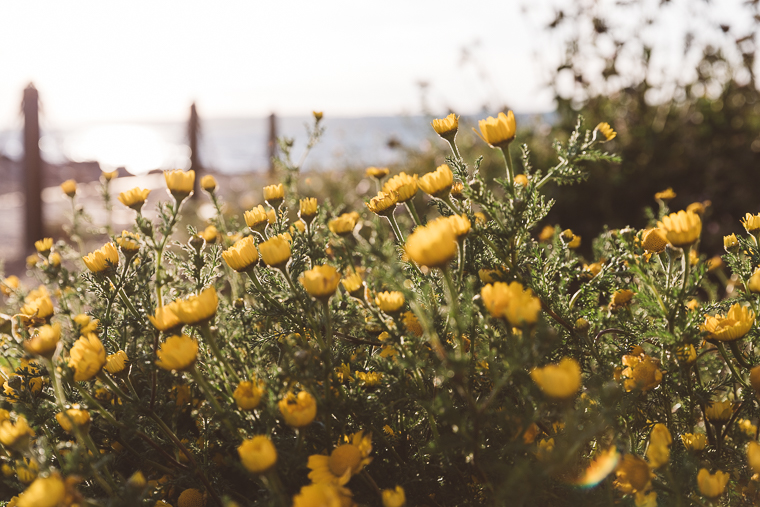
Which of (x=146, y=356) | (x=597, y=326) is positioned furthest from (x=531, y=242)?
(x=146, y=356)

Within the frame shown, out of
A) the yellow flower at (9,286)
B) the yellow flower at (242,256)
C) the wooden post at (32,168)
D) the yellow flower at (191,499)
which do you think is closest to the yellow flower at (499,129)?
the yellow flower at (242,256)

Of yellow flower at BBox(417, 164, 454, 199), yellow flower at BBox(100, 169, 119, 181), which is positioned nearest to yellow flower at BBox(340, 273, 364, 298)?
yellow flower at BBox(417, 164, 454, 199)

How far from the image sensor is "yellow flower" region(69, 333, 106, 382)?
3.24 ft

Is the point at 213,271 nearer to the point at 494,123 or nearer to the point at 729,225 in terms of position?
the point at 494,123

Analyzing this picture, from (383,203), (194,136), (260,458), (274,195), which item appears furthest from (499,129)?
(194,136)

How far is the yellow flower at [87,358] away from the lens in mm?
987

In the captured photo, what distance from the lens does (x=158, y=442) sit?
4.03 ft

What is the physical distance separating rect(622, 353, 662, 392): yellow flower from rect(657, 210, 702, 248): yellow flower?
12.3 inches

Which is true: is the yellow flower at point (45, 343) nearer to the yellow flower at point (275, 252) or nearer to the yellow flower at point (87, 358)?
the yellow flower at point (87, 358)

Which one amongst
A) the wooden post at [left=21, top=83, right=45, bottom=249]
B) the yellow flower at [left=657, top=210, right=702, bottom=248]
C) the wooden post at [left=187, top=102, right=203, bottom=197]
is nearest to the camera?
the yellow flower at [left=657, top=210, right=702, bottom=248]

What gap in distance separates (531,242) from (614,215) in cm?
319

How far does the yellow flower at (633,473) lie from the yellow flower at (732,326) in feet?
1.13

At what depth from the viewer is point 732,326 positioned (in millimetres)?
1070

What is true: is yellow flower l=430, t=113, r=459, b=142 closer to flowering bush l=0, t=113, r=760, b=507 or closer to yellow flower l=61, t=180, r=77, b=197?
flowering bush l=0, t=113, r=760, b=507
